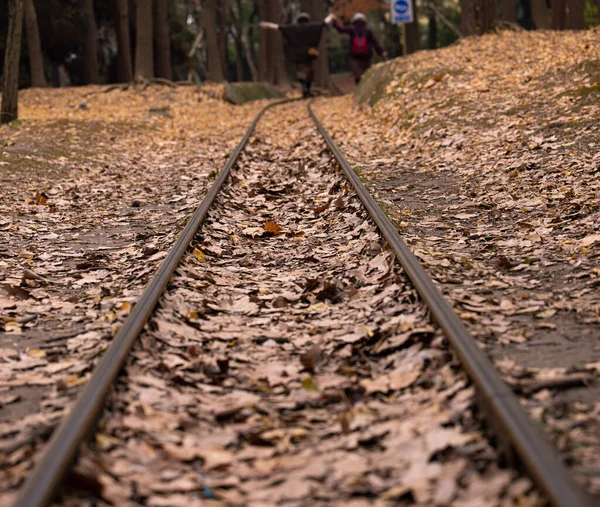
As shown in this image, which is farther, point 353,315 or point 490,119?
point 490,119

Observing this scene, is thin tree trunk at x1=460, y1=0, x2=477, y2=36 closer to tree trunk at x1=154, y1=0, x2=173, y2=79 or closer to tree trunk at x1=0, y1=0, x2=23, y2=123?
tree trunk at x1=154, y1=0, x2=173, y2=79

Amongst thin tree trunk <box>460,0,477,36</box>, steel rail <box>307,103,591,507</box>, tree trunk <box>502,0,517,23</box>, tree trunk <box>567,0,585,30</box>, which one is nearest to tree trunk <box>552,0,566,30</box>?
tree trunk <box>567,0,585,30</box>

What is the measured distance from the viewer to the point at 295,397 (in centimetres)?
415

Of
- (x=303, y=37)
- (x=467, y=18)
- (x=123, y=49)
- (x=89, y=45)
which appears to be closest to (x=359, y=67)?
(x=303, y=37)

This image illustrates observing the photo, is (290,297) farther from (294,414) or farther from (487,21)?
(487,21)

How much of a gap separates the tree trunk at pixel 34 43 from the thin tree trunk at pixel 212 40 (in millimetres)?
5664

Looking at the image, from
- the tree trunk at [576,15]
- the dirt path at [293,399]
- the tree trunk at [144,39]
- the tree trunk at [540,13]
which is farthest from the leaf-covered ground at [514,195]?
the tree trunk at [144,39]

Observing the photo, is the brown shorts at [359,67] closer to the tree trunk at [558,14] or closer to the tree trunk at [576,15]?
the tree trunk at [558,14]

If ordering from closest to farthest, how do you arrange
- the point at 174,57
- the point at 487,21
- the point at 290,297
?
the point at 290,297 → the point at 487,21 → the point at 174,57

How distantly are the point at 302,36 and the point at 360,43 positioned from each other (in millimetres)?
1911

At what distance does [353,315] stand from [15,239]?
14.0ft

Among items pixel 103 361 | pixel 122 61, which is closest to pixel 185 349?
pixel 103 361

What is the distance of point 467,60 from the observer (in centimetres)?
1825

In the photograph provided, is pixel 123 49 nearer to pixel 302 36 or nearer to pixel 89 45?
pixel 89 45
